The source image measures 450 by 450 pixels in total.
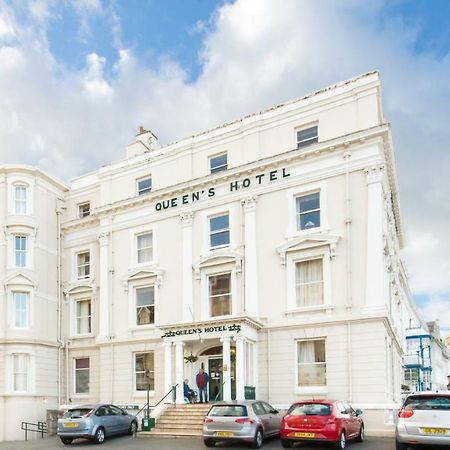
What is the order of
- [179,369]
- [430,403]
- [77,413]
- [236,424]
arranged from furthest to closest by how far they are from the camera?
[179,369]
[77,413]
[236,424]
[430,403]

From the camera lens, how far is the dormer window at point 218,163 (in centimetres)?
2780

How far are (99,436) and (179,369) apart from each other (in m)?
4.25

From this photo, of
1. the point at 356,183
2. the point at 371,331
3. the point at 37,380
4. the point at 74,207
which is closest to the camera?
the point at 371,331

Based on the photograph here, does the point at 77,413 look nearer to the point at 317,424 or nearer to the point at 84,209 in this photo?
the point at 317,424

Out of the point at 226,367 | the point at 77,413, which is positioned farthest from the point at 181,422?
the point at 77,413

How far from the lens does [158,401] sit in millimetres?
26312

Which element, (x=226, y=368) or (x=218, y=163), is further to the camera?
(x=218, y=163)

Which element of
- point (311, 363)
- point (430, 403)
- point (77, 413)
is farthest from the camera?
point (311, 363)

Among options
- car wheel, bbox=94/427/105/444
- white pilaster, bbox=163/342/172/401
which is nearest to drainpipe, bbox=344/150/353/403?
white pilaster, bbox=163/342/172/401

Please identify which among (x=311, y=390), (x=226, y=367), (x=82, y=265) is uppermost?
(x=82, y=265)

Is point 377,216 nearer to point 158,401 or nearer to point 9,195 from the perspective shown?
point 158,401

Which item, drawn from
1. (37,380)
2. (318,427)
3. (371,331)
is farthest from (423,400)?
(37,380)

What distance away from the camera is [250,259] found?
25500 millimetres

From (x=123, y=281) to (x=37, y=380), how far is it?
658cm
